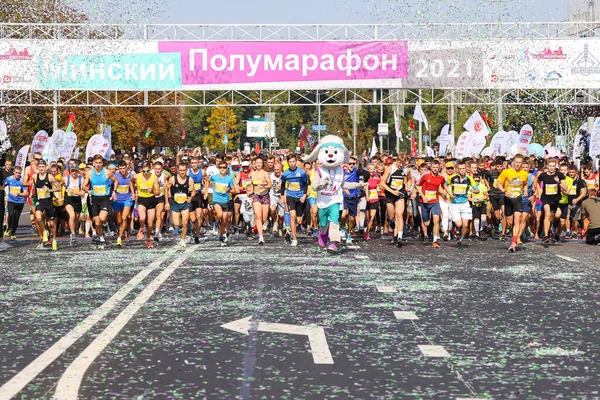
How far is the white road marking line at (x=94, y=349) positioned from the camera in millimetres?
6552

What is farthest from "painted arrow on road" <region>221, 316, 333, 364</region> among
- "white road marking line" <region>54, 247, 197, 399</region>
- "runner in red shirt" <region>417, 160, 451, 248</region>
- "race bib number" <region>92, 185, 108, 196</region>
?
"runner in red shirt" <region>417, 160, 451, 248</region>

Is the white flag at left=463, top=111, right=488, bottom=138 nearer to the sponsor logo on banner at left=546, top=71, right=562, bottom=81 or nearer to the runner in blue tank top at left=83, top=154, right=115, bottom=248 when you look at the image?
the sponsor logo on banner at left=546, top=71, right=562, bottom=81

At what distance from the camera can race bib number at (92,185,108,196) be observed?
64.2ft

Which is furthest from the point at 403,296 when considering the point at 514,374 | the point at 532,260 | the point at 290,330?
the point at 532,260

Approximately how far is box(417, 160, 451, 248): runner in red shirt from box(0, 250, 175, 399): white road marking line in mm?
8415

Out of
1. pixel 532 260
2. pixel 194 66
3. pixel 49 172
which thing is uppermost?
pixel 194 66

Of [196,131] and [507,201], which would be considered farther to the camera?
[196,131]

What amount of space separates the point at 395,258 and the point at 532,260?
6.72 feet

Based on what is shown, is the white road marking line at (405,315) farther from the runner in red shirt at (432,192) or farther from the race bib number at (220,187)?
the race bib number at (220,187)

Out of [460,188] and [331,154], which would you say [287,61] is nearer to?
[460,188]

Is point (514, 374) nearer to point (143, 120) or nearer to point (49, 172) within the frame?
point (49, 172)

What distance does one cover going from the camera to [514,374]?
23.3 ft

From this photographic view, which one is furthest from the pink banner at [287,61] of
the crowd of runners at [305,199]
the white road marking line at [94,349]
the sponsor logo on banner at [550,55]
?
the white road marking line at [94,349]

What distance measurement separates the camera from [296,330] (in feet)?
29.4
